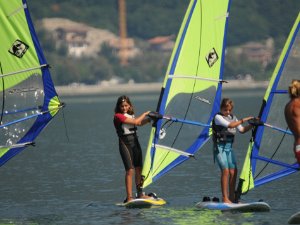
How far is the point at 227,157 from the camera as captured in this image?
15.7m

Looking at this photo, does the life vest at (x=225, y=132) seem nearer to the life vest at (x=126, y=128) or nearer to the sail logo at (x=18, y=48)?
the life vest at (x=126, y=128)

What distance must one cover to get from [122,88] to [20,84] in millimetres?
123880

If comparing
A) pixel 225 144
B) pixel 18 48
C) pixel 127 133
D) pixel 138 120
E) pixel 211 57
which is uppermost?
pixel 18 48

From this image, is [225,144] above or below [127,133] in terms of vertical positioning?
below

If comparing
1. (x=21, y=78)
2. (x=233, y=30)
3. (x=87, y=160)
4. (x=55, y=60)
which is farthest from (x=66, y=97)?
(x=21, y=78)

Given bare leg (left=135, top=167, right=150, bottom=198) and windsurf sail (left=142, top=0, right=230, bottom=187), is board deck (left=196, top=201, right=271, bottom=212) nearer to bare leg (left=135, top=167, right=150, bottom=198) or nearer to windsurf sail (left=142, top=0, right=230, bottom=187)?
bare leg (left=135, top=167, right=150, bottom=198)

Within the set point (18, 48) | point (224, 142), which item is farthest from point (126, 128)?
point (18, 48)

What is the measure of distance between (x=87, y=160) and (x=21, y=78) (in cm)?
1079

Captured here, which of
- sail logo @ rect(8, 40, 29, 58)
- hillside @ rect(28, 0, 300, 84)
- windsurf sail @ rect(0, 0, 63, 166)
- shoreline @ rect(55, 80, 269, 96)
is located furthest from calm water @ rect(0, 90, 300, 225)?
shoreline @ rect(55, 80, 269, 96)

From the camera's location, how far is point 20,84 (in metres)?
17.5

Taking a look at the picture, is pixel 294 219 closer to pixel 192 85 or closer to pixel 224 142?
pixel 224 142

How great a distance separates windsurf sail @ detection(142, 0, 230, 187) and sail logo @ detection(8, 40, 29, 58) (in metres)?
2.26

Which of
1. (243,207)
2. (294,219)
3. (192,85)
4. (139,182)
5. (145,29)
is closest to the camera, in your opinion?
(294,219)

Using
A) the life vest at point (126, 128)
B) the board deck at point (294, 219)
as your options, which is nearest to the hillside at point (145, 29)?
the life vest at point (126, 128)
